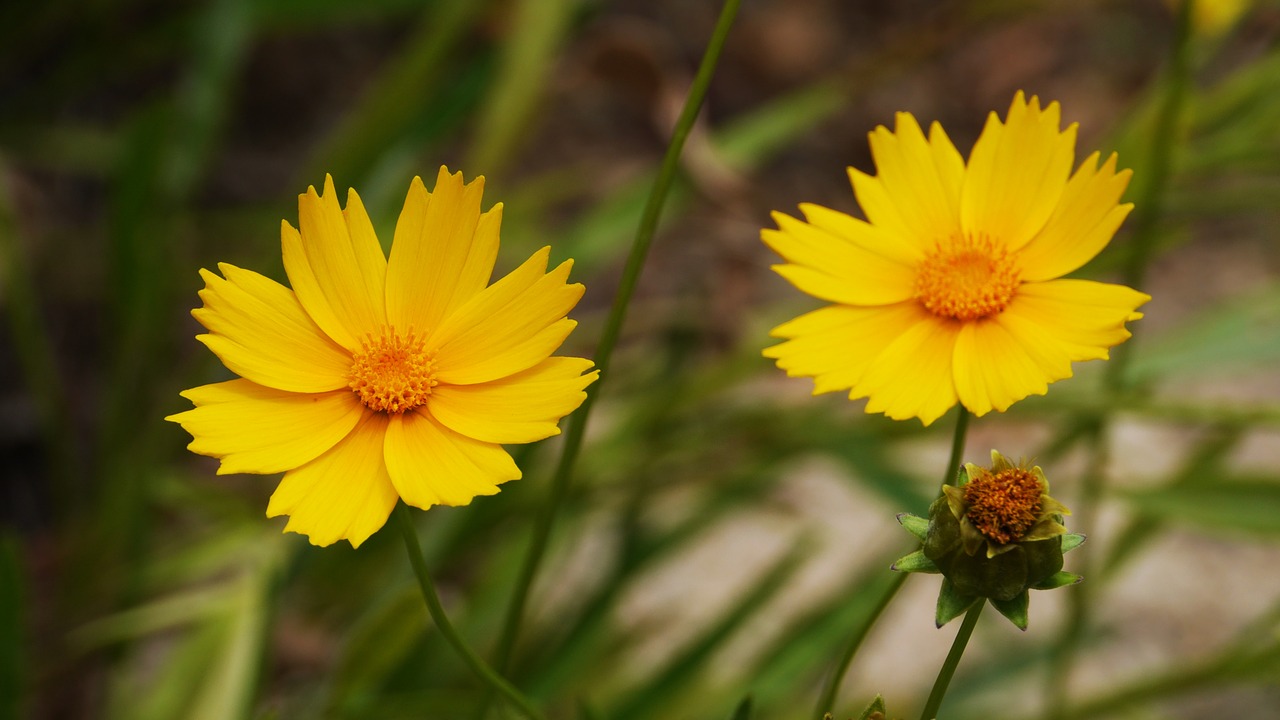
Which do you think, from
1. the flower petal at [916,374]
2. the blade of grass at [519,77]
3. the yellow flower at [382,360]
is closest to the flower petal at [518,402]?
the yellow flower at [382,360]

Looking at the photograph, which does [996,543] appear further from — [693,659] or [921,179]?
[693,659]

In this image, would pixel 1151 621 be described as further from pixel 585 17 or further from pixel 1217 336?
pixel 585 17

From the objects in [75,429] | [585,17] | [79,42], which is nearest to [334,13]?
[585,17]

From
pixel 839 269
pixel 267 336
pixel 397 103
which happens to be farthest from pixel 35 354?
pixel 839 269

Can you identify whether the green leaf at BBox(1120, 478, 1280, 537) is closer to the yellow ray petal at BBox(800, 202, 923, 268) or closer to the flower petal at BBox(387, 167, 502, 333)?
the yellow ray petal at BBox(800, 202, 923, 268)

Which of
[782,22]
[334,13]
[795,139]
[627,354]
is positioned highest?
[782,22]
